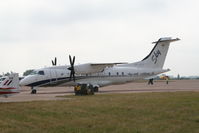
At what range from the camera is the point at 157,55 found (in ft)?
145

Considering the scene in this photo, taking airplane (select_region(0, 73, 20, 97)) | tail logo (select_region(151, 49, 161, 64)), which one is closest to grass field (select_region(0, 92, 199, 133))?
airplane (select_region(0, 73, 20, 97))

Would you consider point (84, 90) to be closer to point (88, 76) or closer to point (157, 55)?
point (88, 76)

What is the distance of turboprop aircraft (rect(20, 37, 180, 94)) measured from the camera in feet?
118

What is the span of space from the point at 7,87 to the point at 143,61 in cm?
2683

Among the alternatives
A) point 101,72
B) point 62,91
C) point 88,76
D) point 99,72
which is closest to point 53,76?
point 88,76

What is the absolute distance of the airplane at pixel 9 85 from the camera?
66.3ft

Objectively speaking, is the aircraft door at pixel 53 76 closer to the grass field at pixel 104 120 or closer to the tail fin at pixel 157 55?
the tail fin at pixel 157 55

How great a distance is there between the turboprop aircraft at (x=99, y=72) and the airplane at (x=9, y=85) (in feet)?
47.4

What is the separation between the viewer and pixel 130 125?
38.0 feet

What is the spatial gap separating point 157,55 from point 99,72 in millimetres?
10055

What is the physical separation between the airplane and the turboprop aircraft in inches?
568

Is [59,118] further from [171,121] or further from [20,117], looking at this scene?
[171,121]

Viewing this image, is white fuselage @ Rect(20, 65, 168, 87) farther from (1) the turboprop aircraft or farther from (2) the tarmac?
(2) the tarmac

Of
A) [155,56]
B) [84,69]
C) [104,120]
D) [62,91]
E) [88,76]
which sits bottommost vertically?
A: [104,120]
